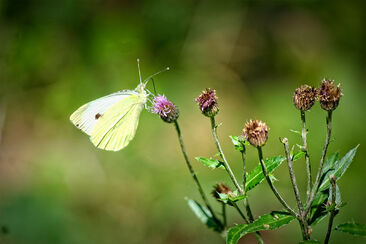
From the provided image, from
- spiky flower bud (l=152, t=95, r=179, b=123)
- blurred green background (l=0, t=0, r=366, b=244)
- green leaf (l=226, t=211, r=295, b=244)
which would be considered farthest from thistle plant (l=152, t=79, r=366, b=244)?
blurred green background (l=0, t=0, r=366, b=244)

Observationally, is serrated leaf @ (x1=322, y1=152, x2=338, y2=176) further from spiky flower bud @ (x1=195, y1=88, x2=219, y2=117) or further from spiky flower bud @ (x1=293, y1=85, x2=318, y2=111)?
spiky flower bud @ (x1=195, y1=88, x2=219, y2=117)

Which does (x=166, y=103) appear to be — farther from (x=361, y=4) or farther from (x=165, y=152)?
(x=361, y=4)

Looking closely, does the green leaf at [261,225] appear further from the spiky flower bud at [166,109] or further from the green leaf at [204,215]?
the spiky flower bud at [166,109]

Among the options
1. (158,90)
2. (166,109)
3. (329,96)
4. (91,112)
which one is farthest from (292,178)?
(158,90)

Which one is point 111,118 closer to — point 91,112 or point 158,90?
point 91,112

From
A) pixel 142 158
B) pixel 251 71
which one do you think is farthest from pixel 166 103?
pixel 251 71

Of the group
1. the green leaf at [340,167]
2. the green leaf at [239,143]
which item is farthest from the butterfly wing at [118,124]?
the green leaf at [340,167]
